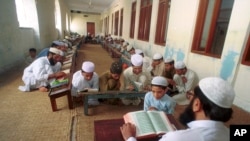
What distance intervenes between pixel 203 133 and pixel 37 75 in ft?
11.3

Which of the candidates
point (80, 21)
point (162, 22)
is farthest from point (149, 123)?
point (80, 21)

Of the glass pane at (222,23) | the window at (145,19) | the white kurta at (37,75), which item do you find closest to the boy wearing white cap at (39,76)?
the white kurta at (37,75)

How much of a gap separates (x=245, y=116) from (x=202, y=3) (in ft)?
7.93

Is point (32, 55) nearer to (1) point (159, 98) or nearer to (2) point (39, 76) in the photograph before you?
(2) point (39, 76)

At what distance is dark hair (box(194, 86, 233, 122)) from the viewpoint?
2.77 feet

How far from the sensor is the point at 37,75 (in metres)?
3.39

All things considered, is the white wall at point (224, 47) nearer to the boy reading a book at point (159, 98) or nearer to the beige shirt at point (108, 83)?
the boy reading a book at point (159, 98)

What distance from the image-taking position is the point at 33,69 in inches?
138

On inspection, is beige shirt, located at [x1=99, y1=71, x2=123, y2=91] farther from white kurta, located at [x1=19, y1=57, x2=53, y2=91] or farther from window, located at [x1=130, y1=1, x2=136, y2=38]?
window, located at [x1=130, y1=1, x2=136, y2=38]

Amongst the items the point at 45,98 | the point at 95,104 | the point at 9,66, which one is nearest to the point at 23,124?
the point at 45,98

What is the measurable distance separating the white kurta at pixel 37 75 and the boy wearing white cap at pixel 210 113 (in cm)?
323

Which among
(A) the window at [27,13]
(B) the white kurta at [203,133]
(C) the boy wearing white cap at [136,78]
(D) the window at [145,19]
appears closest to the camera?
(B) the white kurta at [203,133]

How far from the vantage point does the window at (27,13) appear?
6.21 metres

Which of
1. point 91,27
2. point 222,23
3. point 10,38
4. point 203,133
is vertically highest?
point 91,27
